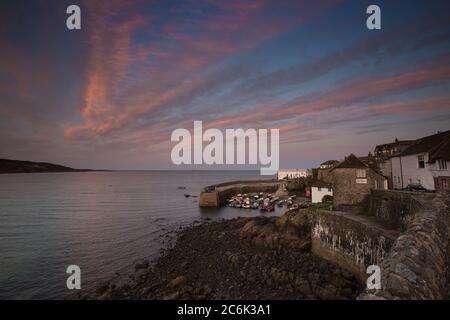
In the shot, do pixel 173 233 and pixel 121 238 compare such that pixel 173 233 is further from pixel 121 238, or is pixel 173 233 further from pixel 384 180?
pixel 384 180

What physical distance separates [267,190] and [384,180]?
Result: 172 ft

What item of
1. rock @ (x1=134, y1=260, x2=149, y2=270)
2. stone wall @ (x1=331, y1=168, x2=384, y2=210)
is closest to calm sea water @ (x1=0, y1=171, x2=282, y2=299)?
rock @ (x1=134, y1=260, x2=149, y2=270)

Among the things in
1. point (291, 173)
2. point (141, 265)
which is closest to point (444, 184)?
point (141, 265)

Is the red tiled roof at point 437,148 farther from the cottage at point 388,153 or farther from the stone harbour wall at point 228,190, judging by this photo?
the stone harbour wall at point 228,190

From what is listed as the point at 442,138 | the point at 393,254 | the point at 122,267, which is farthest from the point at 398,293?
the point at 442,138

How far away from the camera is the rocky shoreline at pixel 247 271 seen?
1555 cm

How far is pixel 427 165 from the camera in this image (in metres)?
22.0

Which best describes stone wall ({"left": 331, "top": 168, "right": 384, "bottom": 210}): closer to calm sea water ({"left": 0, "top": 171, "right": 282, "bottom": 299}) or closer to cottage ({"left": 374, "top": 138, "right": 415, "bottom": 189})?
cottage ({"left": 374, "top": 138, "right": 415, "bottom": 189})

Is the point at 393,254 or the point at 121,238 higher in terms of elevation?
the point at 393,254

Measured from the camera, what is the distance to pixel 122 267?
21922 mm

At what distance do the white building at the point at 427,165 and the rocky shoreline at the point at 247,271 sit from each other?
11.6 meters

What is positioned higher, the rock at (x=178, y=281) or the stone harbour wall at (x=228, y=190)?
the stone harbour wall at (x=228, y=190)

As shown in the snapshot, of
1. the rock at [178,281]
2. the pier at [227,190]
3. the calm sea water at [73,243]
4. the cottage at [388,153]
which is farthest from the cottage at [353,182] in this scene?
the pier at [227,190]
